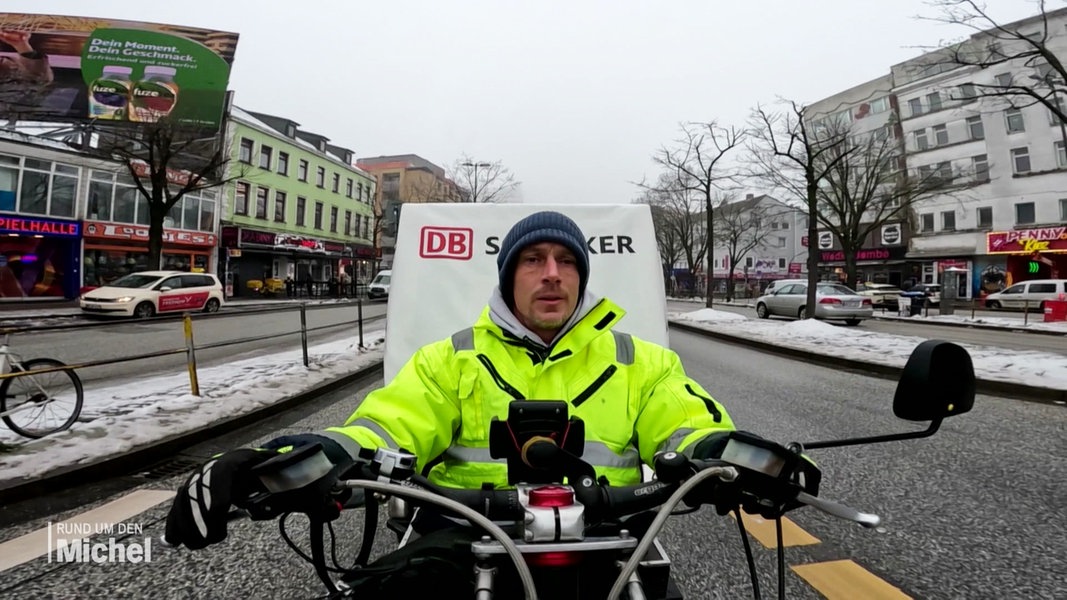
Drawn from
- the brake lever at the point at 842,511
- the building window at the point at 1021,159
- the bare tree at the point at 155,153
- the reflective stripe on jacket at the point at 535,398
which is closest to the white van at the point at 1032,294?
the building window at the point at 1021,159

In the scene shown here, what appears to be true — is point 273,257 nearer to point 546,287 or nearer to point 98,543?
point 98,543

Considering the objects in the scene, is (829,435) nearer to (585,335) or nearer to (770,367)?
(585,335)

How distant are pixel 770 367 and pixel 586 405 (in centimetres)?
973

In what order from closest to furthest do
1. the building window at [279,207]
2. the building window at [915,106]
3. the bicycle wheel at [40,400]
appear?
the bicycle wheel at [40,400], the building window at [279,207], the building window at [915,106]

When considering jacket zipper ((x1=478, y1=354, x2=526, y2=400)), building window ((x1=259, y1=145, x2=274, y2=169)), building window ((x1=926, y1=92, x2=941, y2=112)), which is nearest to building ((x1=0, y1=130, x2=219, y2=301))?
building window ((x1=259, y1=145, x2=274, y2=169))

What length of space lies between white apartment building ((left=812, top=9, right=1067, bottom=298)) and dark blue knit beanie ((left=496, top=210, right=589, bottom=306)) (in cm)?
3566

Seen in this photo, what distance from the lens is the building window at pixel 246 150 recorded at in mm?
32781

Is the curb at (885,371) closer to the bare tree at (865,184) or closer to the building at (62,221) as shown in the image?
the bare tree at (865,184)

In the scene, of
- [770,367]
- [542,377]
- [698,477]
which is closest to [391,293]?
[542,377]

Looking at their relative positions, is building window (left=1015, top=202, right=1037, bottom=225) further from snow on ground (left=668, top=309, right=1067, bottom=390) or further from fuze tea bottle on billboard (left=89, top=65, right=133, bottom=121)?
fuze tea bottle on billboard (left=89, top=65, right=133, bottom=121)

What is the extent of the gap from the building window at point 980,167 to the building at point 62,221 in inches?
1909

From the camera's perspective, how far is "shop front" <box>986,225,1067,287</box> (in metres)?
31.9

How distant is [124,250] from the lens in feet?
85.9

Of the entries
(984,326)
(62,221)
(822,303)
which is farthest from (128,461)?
(62,221)
